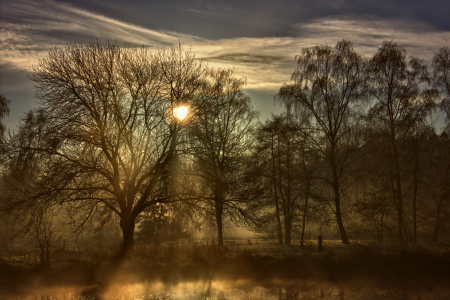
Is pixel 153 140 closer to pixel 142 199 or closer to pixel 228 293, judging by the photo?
pixel 142 199

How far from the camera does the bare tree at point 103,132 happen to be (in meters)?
13.2

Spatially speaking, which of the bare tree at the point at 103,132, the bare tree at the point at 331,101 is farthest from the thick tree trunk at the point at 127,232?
the bare tree at the point at 331,101

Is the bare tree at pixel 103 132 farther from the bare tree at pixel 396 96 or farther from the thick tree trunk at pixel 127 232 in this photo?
the bare tree at pixel 396 96

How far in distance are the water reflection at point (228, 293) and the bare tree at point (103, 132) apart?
3991 millimetres

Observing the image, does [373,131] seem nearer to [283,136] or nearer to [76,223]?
[283,136]

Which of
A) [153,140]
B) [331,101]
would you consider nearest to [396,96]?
[331,101]

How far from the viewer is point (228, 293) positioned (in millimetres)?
10695

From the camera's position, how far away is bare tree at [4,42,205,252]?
43.3 feet

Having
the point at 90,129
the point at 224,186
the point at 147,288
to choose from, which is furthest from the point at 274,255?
the point at 90,129

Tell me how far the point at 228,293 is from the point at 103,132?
27.1ft

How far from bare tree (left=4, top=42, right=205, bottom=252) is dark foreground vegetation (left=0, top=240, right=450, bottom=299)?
2.24 meters

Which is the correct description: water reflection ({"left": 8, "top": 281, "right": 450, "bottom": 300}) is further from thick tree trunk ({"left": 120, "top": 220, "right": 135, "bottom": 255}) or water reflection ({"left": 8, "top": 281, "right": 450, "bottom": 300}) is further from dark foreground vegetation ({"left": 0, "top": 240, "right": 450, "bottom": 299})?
thick tree trunk ({"left": 120, "top": 220, "right": 135, "bottom": 255})

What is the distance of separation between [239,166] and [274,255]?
439cm

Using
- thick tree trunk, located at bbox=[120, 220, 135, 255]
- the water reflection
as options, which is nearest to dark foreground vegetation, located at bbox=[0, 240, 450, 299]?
the water reflection
